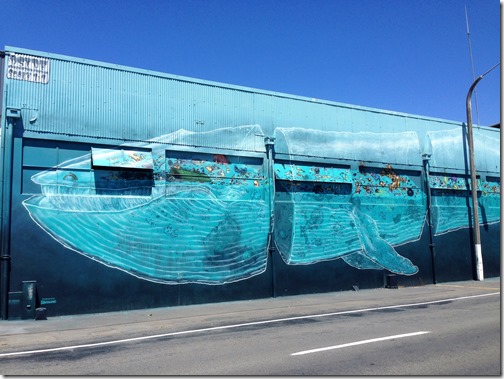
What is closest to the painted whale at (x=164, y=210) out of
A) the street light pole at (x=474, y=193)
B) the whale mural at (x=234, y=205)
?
the whale mural at (x=234, y=205)

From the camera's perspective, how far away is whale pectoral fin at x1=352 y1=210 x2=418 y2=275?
60.1 ft

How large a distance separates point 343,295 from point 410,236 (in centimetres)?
488

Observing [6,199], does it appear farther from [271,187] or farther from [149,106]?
[271,187]

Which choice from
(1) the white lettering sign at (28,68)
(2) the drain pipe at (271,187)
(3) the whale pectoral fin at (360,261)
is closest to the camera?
(1) the white lettering sign at (28,68)

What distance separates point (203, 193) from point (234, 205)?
3.88 feet

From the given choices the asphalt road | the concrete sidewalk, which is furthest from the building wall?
the asphalt road

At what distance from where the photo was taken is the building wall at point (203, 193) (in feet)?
42.9

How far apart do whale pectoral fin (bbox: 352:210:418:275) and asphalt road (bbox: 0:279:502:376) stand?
4.27 metres

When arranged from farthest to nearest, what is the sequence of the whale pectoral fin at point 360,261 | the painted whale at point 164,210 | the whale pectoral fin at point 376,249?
the whale pectoral fin at point 376,249 → the whale pectoral fin at point 360,261 → the painted whale at point 164,210

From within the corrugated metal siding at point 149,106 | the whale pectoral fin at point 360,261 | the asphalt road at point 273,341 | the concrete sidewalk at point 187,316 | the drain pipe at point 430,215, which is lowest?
the concrete sidewalk at point 187,316

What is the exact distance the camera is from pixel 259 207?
1628 centimetres

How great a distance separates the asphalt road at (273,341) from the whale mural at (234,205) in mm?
1934

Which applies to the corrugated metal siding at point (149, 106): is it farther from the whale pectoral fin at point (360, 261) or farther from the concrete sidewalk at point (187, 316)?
the concrete sidewalk at point (187, 316)

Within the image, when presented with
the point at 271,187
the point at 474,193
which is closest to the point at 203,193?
the point at 271,187
